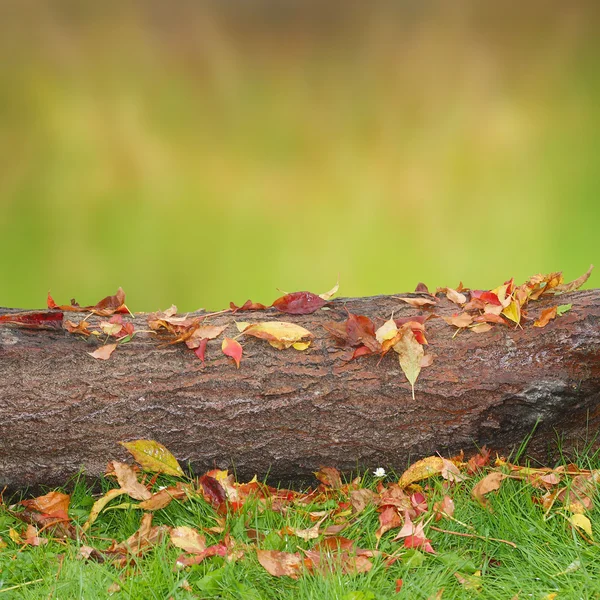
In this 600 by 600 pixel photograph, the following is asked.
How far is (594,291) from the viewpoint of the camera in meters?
2.51

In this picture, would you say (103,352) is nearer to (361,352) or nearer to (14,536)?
(14,536)

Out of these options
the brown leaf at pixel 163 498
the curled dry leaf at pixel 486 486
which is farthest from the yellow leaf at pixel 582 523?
the brown leaf at pixel 163 498

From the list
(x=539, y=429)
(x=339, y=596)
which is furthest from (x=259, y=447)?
(x=539, y=429)

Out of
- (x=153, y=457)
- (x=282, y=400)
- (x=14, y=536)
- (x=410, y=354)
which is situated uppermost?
(x=410, y=354)

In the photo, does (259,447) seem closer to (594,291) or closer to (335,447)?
(335,447)

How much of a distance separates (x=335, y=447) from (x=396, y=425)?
0.74 feet

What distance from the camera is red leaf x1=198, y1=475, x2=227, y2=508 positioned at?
2.12 metres

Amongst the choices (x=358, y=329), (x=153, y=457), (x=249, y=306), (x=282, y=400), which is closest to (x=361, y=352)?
(x=358, y=329)

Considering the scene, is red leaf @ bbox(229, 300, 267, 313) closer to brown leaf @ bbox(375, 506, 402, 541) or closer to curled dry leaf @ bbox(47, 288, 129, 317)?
curled dry leaf @ bbox(47, 288, 129, 317)

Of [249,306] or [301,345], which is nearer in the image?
[301,345]

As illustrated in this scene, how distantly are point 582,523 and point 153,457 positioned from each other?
4.57 ft

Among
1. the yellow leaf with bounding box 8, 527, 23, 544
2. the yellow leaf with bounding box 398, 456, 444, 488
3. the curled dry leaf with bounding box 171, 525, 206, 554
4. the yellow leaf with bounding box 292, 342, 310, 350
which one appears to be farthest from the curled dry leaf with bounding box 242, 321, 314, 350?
the yellow leaf with bounding box 8, 527, 23, 544

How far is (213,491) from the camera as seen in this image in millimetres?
2143

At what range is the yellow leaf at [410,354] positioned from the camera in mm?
2225
